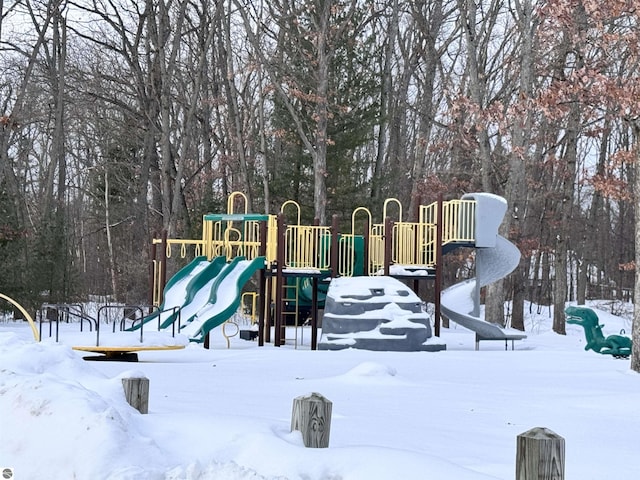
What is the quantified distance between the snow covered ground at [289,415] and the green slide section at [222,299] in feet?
2.89

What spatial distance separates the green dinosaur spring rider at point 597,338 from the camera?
18719 mm

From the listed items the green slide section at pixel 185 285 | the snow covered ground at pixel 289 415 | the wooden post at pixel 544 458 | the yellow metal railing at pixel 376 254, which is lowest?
the snow covered ground at pixel 289 415

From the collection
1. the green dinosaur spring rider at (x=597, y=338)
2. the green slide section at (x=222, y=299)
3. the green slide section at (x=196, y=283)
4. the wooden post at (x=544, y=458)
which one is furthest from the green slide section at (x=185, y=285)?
the wooden post at (x=544, y=458)

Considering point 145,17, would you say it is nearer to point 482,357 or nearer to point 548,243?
point 548,243

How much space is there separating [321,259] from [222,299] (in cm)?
268

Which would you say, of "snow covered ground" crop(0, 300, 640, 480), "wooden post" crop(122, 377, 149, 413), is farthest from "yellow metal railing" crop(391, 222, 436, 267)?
"wooden post" crop(122, 377, 149, 413)

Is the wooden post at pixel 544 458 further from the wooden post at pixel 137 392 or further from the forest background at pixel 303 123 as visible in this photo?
the forest background at pixel 303 123

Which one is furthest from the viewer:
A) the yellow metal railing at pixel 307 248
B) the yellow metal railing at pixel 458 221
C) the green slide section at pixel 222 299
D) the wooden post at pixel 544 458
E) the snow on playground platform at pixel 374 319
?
the yellow metal railing at pixel 458 221

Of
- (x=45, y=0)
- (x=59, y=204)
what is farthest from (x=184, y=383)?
(x=45, y=0)

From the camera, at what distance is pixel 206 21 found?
3331 centimetres

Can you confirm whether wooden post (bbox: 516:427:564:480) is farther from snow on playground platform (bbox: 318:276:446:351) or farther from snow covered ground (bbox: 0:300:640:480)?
snow on playground platform (bbox: 318:276:446:351)

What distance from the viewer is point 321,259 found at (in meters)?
18.7

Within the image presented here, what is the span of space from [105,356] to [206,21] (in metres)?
21.2

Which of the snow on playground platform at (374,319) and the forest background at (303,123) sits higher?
the forest background at (303,123)
